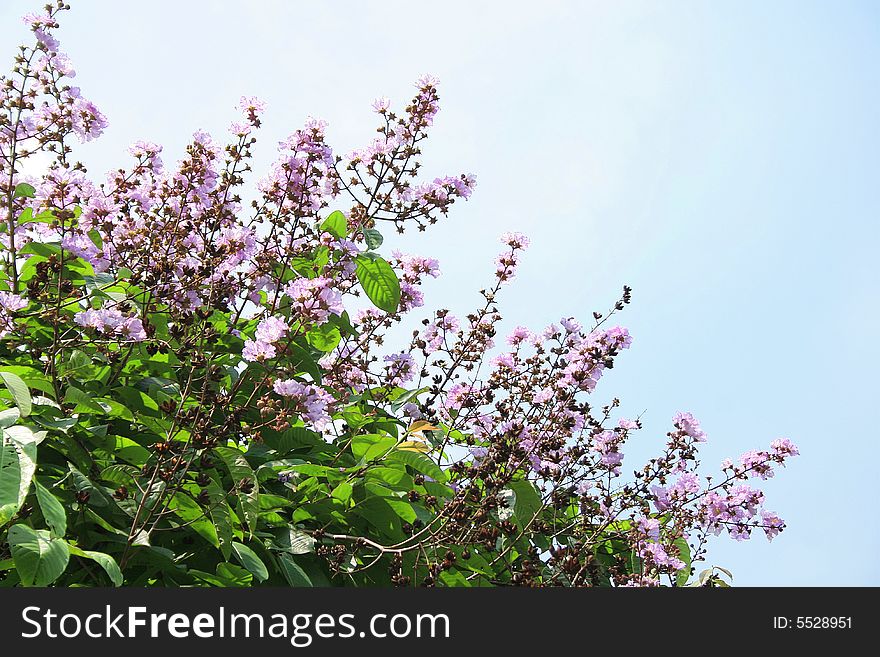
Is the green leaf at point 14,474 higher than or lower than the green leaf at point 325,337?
lower

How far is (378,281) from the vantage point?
12.6 feet

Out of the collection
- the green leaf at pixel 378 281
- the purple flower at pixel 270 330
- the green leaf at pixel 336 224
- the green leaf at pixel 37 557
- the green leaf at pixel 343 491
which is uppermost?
the green leaf at pixel 336 224

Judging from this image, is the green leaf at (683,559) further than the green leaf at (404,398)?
Yes

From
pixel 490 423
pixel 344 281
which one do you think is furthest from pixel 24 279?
pixel 490 423

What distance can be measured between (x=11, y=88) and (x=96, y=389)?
187 centimetres

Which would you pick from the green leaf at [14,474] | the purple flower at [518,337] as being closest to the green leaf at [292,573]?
the green leaf at [14,474]


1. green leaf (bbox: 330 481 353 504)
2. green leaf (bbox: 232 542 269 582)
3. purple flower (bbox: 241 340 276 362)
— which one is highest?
purple flower (bbox: 241 340 276 362)

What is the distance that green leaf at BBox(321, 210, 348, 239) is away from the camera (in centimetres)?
375

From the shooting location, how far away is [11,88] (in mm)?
4449

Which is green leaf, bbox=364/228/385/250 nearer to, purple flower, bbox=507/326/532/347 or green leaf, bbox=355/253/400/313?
green leaf, bbox=355/253/400/313

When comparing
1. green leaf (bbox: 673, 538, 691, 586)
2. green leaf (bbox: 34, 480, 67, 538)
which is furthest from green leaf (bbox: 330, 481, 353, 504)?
green leaf (bbox: 673, 538, 691, 586)

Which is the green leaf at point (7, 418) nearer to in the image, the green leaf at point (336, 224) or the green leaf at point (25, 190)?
the green leaf at point (336, 224)

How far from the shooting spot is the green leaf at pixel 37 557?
97.1 inches

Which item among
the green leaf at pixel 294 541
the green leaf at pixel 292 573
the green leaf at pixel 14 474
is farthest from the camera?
the green leaf at pixel 294 541
